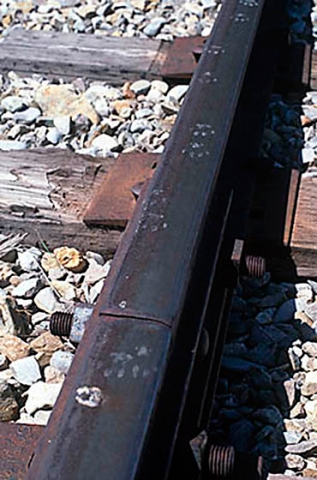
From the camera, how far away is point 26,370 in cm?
245

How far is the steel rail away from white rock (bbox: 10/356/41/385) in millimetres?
343

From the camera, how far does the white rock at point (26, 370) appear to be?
243 cm

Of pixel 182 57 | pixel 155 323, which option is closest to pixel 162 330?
pixel 155 323

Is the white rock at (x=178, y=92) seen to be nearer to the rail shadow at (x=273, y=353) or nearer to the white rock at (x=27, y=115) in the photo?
the white rock at (x=27, y=115)

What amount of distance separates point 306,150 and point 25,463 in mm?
1730

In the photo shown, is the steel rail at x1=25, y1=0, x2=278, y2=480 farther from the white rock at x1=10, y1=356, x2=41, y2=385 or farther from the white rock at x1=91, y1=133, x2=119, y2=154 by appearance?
the white rock at x1=91, y1=133, x2=119, y2=154

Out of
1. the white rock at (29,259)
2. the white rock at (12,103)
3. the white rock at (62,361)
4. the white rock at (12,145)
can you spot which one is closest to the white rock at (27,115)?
the white rock at (12,103)

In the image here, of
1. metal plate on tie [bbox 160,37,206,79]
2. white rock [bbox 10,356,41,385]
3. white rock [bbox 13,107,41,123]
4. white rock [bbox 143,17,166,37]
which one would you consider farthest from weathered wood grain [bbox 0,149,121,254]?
white rock [bbox 143,17,166,37]

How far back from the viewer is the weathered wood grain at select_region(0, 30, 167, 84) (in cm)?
395

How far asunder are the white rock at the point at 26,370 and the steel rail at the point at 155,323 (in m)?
0.34

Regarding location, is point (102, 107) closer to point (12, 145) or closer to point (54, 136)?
point (54, 136)

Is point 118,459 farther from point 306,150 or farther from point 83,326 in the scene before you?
point 306,150

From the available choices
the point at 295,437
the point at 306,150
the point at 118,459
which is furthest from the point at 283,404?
the point at 306,150

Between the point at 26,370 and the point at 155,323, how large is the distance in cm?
64
